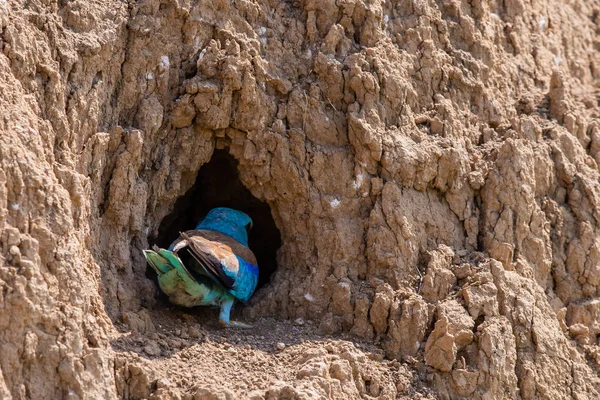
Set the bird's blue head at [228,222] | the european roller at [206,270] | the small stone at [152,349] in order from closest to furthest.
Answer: the small stone at [152,349] → the european roller at [206,270] → the bird's blue head at [228,222]

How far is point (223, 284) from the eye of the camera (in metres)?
5.55

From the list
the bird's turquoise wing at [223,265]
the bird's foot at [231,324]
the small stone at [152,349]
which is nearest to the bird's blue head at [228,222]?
the bird's turquoise wing at [223,265]

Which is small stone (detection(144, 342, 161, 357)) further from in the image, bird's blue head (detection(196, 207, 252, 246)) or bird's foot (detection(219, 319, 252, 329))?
bird's blue head (detection(196, 207, 252, 246))

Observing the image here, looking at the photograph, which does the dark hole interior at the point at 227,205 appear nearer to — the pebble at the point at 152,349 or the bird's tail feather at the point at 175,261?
the bird's tail feather at the point at 175,261

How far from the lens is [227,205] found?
6.92m

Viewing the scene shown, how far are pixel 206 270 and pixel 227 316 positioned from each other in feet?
1.15

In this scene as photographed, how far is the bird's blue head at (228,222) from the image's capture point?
630cm

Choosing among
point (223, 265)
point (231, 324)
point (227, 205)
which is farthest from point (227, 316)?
point (227, 205)

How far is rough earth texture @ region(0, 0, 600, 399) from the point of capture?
481 centimetres

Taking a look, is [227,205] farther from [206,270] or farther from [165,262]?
[165,262]

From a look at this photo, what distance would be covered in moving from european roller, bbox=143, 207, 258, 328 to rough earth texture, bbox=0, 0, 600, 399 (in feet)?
0.46

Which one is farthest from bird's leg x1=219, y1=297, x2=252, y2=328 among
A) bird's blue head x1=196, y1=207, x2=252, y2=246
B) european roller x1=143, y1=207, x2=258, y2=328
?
bird's blue head x1=196, y1=207, x2=252, y2=246

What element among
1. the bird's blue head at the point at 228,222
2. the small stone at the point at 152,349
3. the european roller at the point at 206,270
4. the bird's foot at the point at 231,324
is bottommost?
the small stone at the point at 152,349

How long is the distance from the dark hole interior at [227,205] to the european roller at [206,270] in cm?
56
